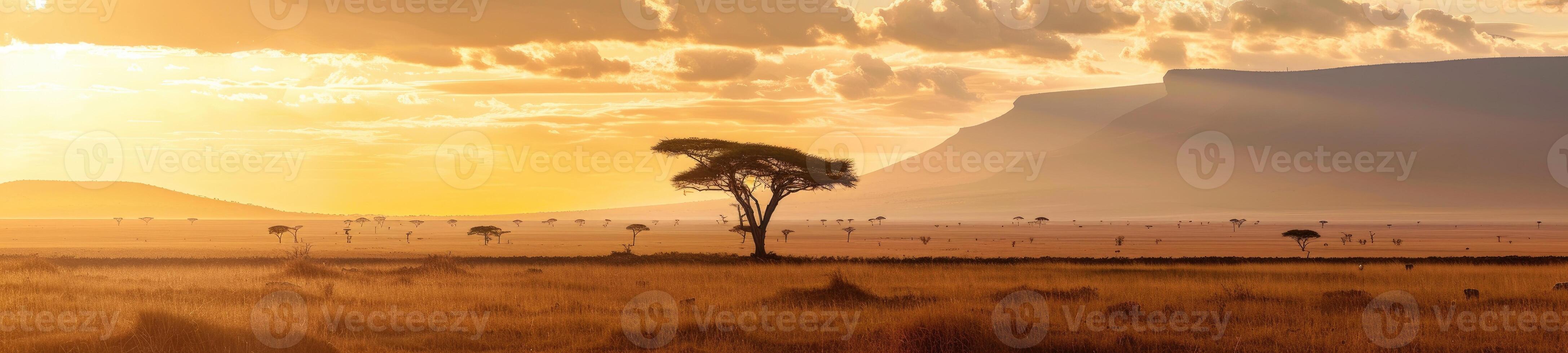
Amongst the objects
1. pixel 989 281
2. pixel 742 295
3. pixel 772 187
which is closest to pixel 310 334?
pixel 742 295

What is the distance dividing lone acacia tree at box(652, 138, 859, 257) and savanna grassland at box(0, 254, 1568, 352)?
8532 mm

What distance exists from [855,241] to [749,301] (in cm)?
7089

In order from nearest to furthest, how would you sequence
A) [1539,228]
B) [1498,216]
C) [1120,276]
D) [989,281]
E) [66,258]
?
[989,281]
[1120,276]
[66,258]
[1539,228]
[1498,216]

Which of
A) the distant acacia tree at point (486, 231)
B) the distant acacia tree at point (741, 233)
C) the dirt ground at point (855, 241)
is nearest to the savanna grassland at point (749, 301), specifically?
the dirt ground at point (855, 241)

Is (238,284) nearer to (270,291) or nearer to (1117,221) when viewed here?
(270,291)

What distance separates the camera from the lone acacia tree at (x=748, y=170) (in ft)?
147

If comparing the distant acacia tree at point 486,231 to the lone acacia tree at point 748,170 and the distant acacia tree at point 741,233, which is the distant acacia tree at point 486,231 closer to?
the distant acacia tree at point 741,233

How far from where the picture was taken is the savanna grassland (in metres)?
13.8

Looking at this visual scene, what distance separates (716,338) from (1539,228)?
6268 inches

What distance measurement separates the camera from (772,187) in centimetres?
4656

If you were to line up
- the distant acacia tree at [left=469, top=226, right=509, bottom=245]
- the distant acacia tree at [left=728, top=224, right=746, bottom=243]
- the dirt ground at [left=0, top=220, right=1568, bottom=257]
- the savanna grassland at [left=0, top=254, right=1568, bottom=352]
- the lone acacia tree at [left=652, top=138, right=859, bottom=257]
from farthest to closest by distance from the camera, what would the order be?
the distant acacia tree at [left=469, top=226, right=509, bottom=245] → the distant acacia tree at [left=728, top=224, right=746, bottom=243] → the dirt ground at [left=0, top=220, right=1568, bottom=257] → the lone acacia tree at [left=652, top=138, right=859, bottom=257] → the savanna grassland at [left=0, top=254, right=1568, bottom=352]

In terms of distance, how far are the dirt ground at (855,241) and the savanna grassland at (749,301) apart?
Result: 779 inches

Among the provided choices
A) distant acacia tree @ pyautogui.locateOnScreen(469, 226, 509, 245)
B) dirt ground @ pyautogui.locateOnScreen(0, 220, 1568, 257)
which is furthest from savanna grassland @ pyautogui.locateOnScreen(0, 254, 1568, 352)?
distant acacia tree @ pyautogui.locateOnScreen(469, 226, 509, 245)

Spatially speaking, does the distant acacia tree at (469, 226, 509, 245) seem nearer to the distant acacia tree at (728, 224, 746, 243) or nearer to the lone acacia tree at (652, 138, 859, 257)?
the distant acacia tree at (728, 224, 746, 243)
